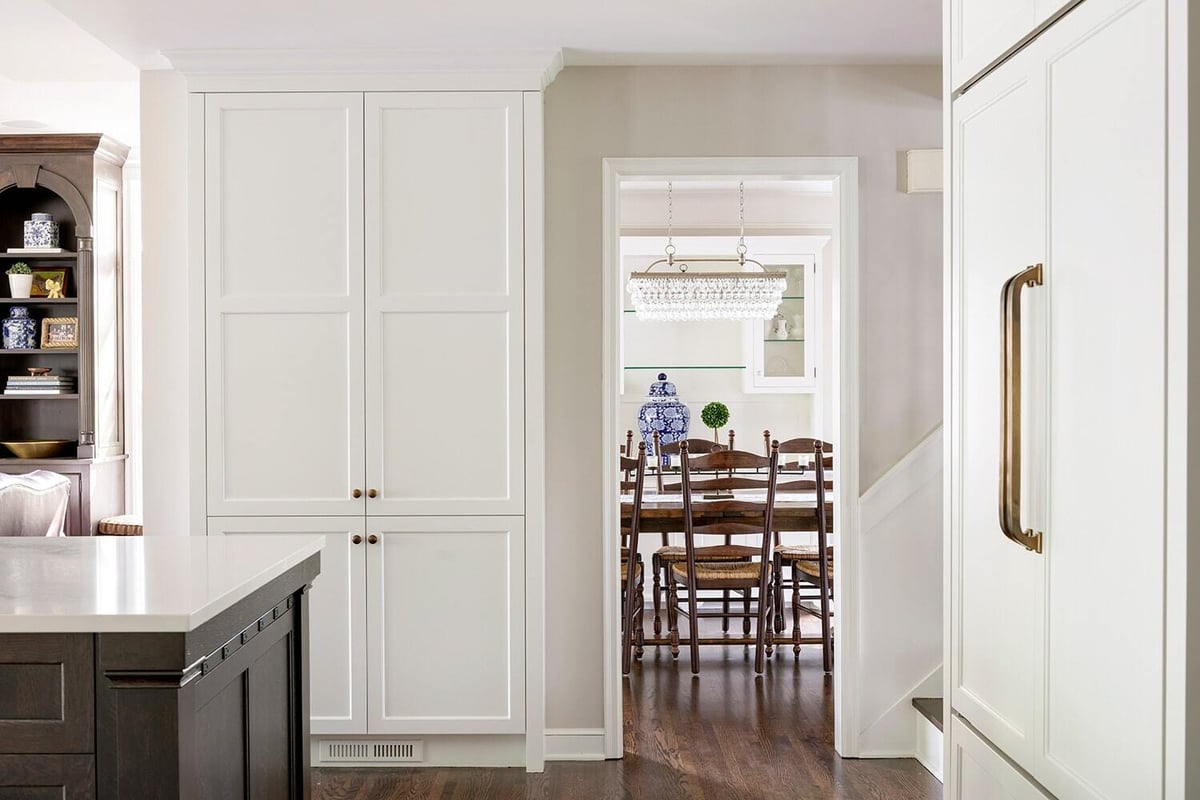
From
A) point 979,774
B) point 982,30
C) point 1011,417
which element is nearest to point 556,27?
point 982,30

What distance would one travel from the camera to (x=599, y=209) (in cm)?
340

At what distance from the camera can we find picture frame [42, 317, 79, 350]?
5074mm

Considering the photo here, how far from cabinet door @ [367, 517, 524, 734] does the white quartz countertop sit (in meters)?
0.98

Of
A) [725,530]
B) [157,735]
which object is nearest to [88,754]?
[157,735]

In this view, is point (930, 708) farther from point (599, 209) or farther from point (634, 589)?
point (599, 209)

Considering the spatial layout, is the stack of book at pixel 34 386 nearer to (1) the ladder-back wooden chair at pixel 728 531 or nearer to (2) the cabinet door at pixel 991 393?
(1) the ladder-back wooden chair at pixel 728 531

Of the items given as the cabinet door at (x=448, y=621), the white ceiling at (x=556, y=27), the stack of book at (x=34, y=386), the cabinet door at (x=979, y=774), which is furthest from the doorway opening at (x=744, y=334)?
the stack of book at (x=34, y=386)

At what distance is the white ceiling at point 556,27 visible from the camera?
9.43 ft

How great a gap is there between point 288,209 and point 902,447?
228 cm

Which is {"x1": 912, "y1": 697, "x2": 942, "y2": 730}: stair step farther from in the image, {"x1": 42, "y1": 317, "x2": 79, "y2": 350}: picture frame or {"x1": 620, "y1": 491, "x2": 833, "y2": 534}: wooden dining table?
{"x1": 42, "y1": 317, "x2": 79, "y2": 350}: picture frame

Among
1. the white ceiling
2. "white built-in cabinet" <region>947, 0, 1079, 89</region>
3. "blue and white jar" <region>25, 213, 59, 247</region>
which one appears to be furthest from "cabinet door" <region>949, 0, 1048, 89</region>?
"blue and white jar" <region>25, 213, 59, 247</region>

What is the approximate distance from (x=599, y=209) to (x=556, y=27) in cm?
63

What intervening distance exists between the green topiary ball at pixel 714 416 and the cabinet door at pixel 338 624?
3.07 meters

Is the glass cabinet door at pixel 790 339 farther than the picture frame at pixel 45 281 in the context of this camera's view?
Yes
